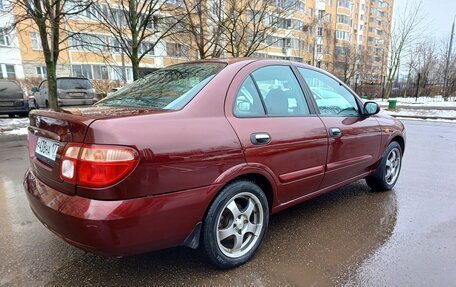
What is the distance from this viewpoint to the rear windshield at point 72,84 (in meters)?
12.2

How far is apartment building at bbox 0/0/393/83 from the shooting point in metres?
17.6

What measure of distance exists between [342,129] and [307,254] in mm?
1314

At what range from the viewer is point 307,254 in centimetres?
267

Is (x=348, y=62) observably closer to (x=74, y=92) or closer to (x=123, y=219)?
(x=74, y=92)

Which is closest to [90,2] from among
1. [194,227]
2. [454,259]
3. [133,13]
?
[133,13]

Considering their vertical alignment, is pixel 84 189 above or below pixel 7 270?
above

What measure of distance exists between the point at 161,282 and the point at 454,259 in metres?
2.37

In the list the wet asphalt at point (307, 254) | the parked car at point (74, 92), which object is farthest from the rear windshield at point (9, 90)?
the wet asphalt at point (307, 254)

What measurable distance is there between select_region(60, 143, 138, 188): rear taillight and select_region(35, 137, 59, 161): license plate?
33 centimetres

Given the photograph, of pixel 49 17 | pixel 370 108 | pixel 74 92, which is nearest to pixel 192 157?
pixel 370 108

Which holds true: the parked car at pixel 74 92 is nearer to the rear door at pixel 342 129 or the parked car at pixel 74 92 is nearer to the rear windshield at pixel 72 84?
the rear windshield at pixel 72 84

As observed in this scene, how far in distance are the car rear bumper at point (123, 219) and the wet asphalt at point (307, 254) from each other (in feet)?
1.59

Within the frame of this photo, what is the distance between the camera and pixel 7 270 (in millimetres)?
2428

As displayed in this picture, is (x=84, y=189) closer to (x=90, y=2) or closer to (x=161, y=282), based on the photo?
(x=161, y=282)
